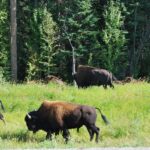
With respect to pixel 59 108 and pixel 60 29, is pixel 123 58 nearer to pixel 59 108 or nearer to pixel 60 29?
pixel 60 29

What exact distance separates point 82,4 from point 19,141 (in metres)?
32.6

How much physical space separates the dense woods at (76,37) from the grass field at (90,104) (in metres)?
21.9

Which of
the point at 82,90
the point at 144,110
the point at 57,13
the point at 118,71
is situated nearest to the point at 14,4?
the point at 57,13

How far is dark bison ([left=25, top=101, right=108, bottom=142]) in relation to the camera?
54.2 ft

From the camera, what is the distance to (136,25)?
166 feet

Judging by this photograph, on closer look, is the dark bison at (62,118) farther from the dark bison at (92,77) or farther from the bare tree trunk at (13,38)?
the bare tree trunk at (13,38)

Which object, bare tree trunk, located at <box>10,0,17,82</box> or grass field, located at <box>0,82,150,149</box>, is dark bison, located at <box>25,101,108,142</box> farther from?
bare tree trunk, located at <box>10,0,17,82</box>

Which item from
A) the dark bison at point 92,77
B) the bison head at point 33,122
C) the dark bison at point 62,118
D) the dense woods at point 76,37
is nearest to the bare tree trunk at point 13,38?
the dense woods at point 76,37

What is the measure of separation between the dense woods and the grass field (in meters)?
21.9

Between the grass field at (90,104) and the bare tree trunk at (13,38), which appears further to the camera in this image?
the bare tree trunk at (13,38)

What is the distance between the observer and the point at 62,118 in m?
16.7

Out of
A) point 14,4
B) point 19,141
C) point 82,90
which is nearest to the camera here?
point 19,141

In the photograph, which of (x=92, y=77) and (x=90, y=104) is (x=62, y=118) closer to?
(x=90, y=104)

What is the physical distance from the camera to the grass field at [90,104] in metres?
16.6
